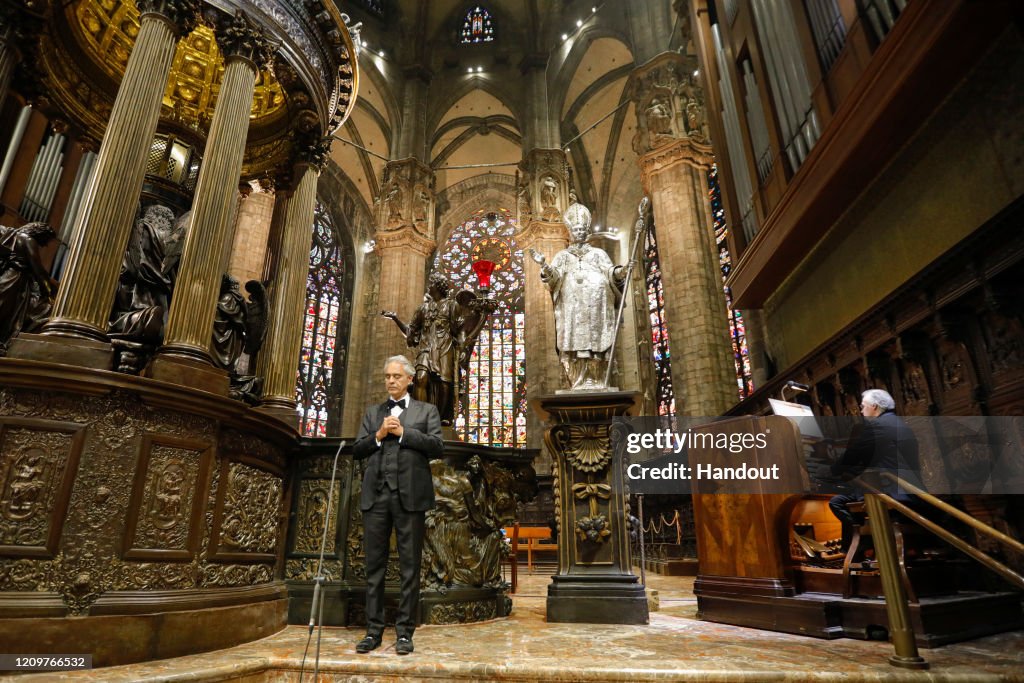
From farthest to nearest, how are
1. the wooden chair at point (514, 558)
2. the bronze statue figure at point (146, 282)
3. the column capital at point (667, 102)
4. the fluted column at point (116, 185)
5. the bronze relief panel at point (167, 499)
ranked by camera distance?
the column capital at point (667, 102)
the wooden chair at point (514, 558)
the bronze statue figure at point (146, 282)
the fluted column at point (116, 185)
the bronze relief panel at point (167, 499)

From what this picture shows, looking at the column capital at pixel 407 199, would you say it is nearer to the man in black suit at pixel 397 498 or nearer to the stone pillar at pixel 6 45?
the stone pillar at pixel 6 45

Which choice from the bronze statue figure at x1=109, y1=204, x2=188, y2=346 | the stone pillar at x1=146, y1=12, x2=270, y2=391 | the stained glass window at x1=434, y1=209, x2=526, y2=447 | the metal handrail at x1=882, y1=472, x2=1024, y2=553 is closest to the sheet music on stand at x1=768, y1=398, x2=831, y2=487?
the metal handrail at x1=882, y1=472, x2=1024, y2=553

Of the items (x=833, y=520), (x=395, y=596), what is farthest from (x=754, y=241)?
(x=395, y=596)

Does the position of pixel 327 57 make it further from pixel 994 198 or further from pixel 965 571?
pixel 965 571

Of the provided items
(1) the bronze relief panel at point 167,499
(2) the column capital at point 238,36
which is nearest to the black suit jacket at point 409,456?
(1) the bronze relief panel at point 167,499

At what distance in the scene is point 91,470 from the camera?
266 centimetres

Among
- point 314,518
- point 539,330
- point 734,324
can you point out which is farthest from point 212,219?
point 734,324

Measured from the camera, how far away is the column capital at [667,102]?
11711 mm

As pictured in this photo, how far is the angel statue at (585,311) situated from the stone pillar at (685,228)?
6225 millimetres

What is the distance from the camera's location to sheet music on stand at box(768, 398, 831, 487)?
123 inches

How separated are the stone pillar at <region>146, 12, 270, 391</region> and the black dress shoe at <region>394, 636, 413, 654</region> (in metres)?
1.90

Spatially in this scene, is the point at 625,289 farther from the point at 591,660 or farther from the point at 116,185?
the point at 116,185

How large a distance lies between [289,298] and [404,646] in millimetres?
3365

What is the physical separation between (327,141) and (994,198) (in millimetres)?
5717
